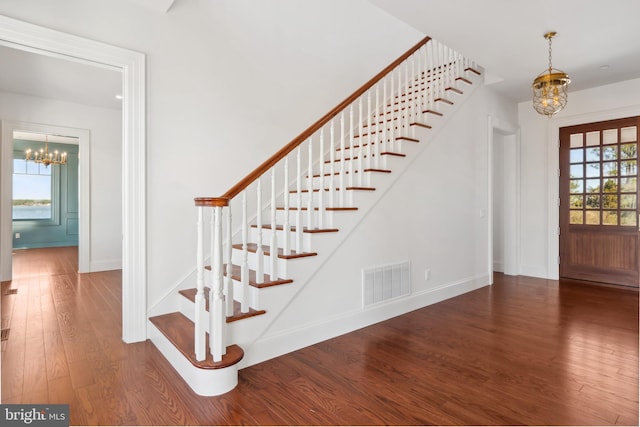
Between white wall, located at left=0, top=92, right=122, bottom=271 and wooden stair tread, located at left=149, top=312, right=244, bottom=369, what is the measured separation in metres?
3.68

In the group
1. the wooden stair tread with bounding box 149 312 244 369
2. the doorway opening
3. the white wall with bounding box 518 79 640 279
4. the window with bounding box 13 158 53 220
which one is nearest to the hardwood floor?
the wooden stair tread with bounding box 149 312 244 369

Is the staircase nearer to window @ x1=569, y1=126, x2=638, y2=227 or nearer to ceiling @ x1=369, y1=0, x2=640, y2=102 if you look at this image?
ceiling @ x1=369, y1=0, x2=640, y2=102

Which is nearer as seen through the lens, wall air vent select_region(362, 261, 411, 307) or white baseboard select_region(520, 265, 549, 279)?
wall air vent select_region(362, 261, 411, 307)

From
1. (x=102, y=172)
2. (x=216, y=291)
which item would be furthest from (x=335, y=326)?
(x=102, y=172)

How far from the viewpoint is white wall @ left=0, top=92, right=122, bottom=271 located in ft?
17.5

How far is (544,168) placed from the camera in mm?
5164

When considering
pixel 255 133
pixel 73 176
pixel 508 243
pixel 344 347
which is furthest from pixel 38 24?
pixel 73 176

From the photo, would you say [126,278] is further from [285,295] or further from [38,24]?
[38,24]

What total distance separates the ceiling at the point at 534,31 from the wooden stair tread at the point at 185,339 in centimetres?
291

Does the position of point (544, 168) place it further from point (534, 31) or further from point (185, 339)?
point (185, 339)

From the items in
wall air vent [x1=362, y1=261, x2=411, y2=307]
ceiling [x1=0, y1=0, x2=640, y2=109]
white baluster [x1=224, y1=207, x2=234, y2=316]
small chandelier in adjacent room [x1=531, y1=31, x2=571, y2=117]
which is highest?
ceiling [x1=0, y1=0, x2=640, y2=109]

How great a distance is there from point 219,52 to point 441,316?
11.3 ft

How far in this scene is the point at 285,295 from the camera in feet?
8.30

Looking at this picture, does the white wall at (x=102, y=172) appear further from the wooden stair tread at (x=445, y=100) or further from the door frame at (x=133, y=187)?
the wooden stair tread at (x=445, y=100)
